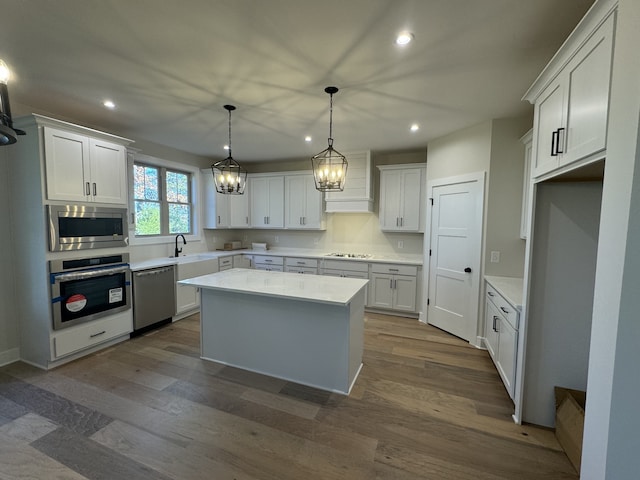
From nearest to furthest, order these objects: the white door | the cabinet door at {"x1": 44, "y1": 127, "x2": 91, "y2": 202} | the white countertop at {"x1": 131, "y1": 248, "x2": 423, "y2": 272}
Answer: the cabinet door at {"x1": 44, "y1": 127, "x2": 91, "y2": 202}, the white door, the white countertop at {"x1": 131, "y1": 248, "x2": 423, "y2": 272}

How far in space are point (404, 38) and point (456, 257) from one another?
2.79 meters

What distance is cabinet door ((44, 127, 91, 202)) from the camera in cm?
275

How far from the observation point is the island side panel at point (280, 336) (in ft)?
8.33

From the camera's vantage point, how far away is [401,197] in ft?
15.5

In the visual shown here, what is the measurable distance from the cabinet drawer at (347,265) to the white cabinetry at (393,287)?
14 centimetres

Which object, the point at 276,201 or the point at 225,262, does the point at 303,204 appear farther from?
the point at 225,262

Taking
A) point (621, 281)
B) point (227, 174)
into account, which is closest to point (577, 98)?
point (621, 281)

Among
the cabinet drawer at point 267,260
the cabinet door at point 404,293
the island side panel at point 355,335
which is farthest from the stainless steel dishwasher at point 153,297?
the cabinet door at point 404,293

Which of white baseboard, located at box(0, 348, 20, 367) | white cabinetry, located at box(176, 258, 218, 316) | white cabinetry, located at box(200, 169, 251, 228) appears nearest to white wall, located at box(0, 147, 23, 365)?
white baseboard, located at box(0, 348, 20, 367)

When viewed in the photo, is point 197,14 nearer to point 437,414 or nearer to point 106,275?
point 106,275

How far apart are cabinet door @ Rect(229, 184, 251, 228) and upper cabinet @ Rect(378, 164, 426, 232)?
107 inches

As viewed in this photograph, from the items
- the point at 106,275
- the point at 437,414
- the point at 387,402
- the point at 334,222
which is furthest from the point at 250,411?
the point at 334,222

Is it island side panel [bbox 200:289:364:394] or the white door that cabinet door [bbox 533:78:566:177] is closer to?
the white door

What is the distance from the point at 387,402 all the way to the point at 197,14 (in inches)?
124
